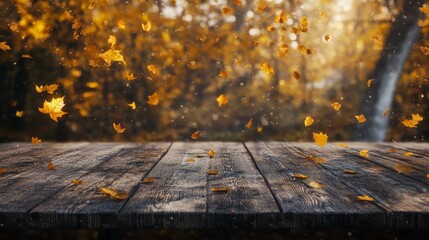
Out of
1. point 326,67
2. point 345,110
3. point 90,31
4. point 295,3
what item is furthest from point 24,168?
point 326,67

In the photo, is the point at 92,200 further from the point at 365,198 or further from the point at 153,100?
the point at 153,100

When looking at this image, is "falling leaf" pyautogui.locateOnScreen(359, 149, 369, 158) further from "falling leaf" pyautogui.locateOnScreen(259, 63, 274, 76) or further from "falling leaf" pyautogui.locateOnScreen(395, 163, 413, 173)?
"falling leaf" pyautogui.locateOnScreen(259, 63, 274, 76)

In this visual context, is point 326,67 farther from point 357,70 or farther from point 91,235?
point 91,235

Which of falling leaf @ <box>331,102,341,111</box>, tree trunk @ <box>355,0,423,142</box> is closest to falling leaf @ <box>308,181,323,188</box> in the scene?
tree trunk @ <box>355,0,423,142</box>

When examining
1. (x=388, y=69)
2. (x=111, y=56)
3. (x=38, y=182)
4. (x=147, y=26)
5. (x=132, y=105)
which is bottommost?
(x=38, y=182)

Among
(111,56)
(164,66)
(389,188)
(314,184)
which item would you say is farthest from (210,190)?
(164,66)
